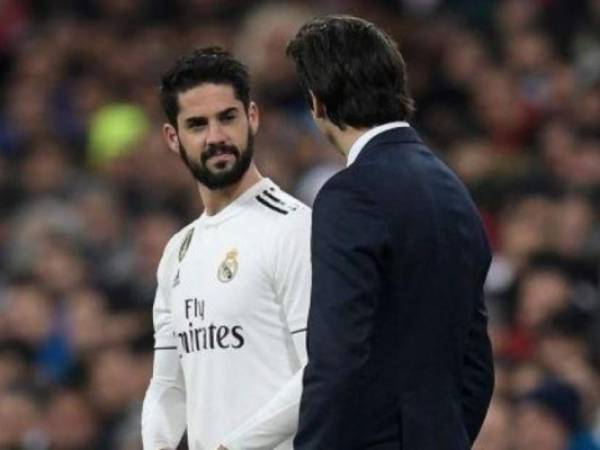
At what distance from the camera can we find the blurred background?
30.3ft

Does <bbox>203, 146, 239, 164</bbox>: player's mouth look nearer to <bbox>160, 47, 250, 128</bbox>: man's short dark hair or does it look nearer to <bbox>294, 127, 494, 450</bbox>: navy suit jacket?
<bbox>160, 47, 250, 128</bbox>: man's short dark hair

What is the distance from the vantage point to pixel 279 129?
39.6 ft

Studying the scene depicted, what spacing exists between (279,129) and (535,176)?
75.0 inches

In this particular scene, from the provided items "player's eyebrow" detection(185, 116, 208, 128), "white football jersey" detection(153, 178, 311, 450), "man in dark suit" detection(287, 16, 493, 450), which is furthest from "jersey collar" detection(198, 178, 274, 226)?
"man in dark suit" detection(287, 16, 493, 450)

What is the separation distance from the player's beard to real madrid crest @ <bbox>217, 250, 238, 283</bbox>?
0.18 metres

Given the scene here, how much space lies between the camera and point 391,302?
494 centimetres

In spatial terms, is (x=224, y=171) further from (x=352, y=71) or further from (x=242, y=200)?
(x=352, y=71)

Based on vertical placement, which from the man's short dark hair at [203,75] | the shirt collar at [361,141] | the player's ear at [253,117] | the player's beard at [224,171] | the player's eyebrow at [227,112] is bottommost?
the player's beard at [224,171]

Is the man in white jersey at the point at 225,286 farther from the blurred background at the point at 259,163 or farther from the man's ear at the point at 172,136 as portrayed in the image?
the blurred background at the point at 259,163

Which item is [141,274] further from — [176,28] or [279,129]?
[176,28]

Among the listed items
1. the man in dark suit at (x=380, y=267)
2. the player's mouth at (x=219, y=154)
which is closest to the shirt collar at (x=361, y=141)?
the man in dark suit at (x=380, y=267)

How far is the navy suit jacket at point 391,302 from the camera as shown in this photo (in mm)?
4832

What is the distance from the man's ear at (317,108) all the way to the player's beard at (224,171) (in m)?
0.45

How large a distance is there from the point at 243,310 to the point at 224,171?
14.1 inches
